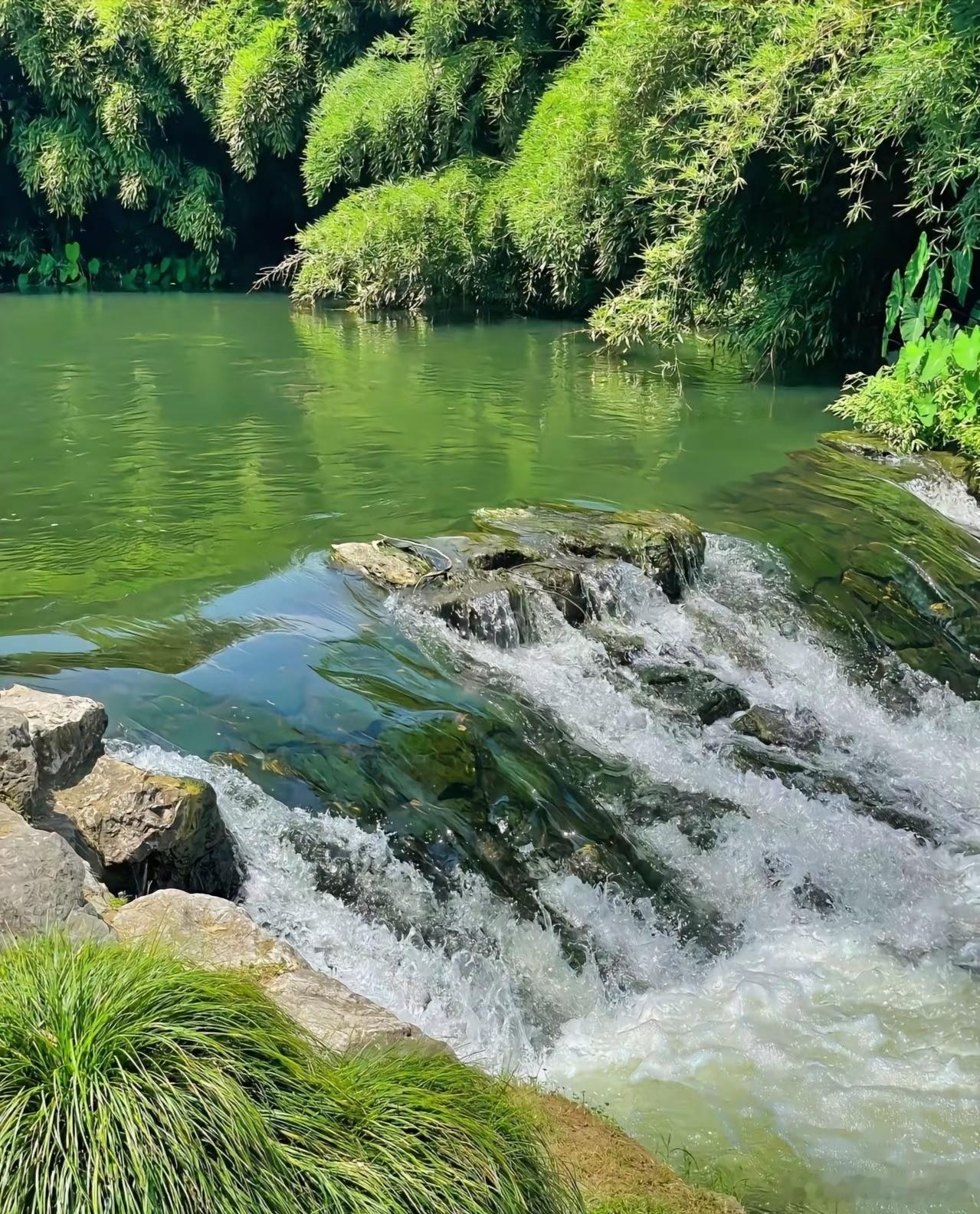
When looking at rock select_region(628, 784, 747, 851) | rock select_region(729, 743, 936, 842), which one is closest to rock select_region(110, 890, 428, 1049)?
rock select_region(628, 784, 747, 851)

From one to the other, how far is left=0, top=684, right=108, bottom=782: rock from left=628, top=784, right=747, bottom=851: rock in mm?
2797

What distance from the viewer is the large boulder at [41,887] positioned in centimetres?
372

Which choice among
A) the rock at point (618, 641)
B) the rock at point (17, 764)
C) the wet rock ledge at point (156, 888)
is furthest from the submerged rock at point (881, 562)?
the rock at point (17, 764)

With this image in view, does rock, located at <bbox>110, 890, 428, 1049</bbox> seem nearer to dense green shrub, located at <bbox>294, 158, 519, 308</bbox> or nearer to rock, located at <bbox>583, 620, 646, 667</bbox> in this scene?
rock, located at <bbox>583, 620, 646, 667</bbox>

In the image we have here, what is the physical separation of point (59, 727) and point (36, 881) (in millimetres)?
1444

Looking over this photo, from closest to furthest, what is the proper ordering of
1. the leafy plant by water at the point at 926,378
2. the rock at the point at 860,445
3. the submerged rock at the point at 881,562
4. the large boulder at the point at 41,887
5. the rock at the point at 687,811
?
the large boulder at the point at 41,887, the rock at the point at 687,811, the submerged rock at the point at 881,562, the leafy plant by water at the point at 926,378, the rock at the point at 860,445

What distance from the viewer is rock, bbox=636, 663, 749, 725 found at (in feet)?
24.7

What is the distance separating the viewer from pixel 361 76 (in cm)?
2333

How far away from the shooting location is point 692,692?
7.65 metres

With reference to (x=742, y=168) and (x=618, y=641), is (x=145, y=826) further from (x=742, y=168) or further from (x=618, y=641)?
(x=742, y=168)

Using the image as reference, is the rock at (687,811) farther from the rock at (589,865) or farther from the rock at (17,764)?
the rock at (17,764)

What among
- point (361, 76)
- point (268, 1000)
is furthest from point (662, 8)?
point (268, 1000)

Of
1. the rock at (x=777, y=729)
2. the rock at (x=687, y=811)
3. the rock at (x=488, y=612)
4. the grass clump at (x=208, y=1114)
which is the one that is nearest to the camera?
the grass clump at (x=208, y=1114)

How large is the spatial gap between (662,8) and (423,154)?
7655 mm
